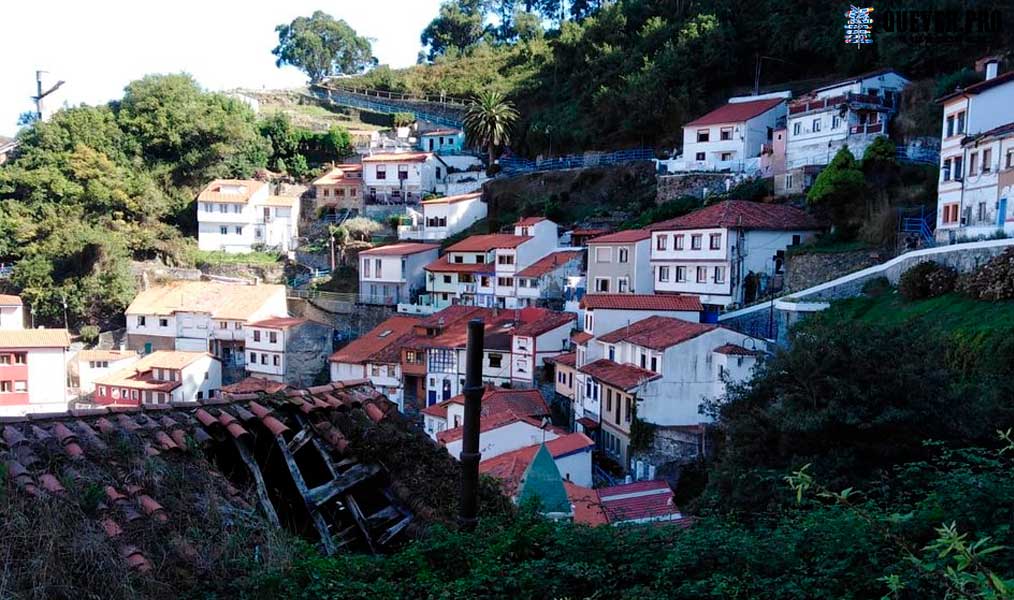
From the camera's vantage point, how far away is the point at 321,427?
768 centimetres

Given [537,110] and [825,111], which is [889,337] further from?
[537,110]

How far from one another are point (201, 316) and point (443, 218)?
633 inches

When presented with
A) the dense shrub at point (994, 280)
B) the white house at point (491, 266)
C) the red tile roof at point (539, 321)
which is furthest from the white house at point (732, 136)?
the dense shrub at point (994, 280)

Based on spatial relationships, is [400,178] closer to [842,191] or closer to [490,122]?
[490,122]

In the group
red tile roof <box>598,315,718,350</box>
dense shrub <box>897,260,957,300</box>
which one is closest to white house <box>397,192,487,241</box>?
red tile roof <box>598,315,718,350</box>

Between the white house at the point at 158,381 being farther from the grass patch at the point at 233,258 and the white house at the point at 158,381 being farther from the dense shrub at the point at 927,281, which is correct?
the dense shrub at the point at 927,281

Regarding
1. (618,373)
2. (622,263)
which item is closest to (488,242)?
(622,263)

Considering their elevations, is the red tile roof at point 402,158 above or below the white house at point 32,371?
above

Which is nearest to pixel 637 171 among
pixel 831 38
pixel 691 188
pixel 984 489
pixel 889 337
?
pixel 691 188

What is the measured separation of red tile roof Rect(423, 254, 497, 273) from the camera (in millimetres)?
42287

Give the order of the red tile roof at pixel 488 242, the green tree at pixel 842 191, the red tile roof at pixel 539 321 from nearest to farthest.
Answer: the green tree at pixel 842 191 → the red tile roof at pixel 539 321 → the red tile roof at pixel 488 242

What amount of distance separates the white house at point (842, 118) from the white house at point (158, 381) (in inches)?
1218

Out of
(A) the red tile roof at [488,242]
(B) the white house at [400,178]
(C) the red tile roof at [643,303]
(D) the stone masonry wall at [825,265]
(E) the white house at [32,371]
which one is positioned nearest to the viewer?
(D) the stone masonry wall at [825,265]

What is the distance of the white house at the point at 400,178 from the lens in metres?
55.9
